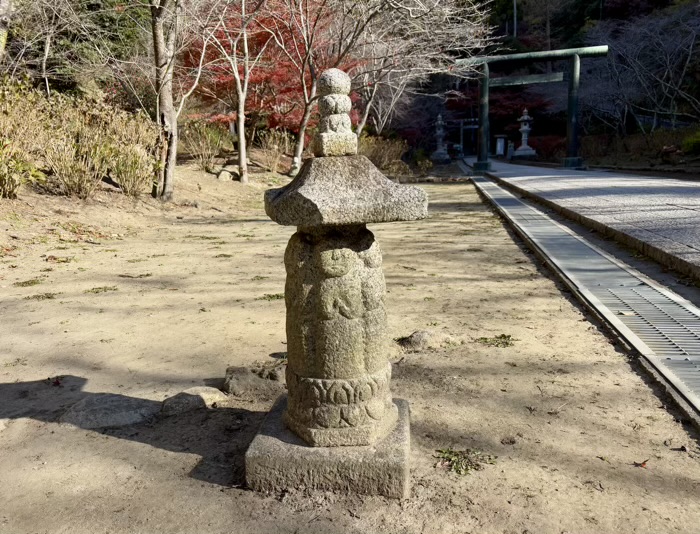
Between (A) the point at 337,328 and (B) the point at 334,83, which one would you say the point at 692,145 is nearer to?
(B) the point at 334,83

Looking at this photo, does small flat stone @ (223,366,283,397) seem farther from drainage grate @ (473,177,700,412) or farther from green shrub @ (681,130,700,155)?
green shrub @ (681,130,700,155)

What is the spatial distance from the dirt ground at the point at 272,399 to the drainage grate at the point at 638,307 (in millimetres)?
157

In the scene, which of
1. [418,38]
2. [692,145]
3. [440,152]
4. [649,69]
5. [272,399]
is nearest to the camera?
[272,399]

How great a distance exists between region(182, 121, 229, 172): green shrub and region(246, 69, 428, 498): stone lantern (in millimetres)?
13976

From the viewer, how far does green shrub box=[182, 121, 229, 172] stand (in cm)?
1553

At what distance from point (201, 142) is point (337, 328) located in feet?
47.0

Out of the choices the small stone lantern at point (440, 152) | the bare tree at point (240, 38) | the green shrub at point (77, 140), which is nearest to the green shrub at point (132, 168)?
the green shrub at point (77, 140)

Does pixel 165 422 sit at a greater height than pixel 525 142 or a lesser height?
lesser

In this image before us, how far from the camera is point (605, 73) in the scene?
27.7 m

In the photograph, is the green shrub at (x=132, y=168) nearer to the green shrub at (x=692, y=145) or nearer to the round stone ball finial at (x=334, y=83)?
the round stone ball finial at (x=334, y=83)

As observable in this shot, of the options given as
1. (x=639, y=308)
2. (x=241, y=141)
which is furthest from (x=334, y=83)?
(x=241, y=141)

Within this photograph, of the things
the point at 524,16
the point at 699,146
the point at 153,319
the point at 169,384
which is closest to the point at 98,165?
the point at 153,319

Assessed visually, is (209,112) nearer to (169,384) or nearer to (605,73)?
(169,384)

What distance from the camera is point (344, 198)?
2.08m
